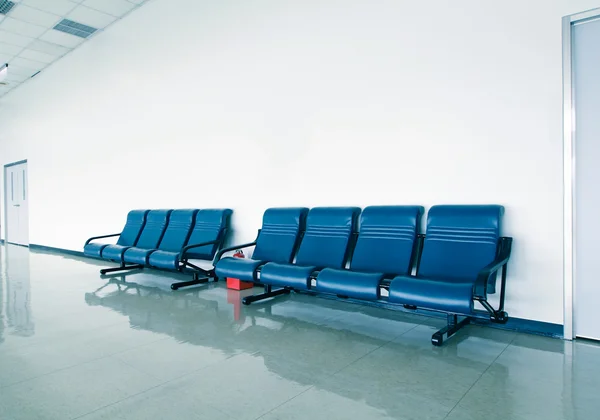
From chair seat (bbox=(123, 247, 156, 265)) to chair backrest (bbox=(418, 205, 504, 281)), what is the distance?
2.98m

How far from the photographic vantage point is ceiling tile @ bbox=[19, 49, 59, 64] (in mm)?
7289

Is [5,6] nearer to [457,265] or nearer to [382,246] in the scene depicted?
[382,246]

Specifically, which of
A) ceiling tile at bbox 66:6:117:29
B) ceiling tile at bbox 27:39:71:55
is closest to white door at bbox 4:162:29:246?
ceiling tile at bbox 27:39:71:55

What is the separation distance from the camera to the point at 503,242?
2.70 metres

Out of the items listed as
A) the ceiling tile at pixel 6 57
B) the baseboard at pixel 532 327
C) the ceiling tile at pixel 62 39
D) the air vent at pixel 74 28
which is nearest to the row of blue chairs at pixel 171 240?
the baseboard at pixel 532 327

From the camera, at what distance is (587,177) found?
2.52m

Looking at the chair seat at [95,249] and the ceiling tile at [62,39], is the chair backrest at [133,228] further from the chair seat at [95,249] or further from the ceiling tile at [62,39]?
the ceiling tile at [62,39]

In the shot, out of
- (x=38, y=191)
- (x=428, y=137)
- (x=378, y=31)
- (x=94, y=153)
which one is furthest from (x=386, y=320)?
(x=38, y=191)

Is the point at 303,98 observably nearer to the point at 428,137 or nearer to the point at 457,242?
the point at 428,137

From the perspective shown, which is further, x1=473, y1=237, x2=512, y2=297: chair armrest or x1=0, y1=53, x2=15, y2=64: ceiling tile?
x1=0, y1=53, x2=15, y2=64: ceiling tile

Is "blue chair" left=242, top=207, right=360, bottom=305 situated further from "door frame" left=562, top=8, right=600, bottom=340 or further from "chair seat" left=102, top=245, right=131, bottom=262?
"chair seat" left=102, top=245, right=131, bottom=262

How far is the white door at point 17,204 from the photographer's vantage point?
30.6 feet

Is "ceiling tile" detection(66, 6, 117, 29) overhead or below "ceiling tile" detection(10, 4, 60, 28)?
overhead

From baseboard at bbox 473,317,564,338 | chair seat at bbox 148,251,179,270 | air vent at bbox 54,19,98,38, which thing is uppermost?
air vent at bbox 54,19,98,38
